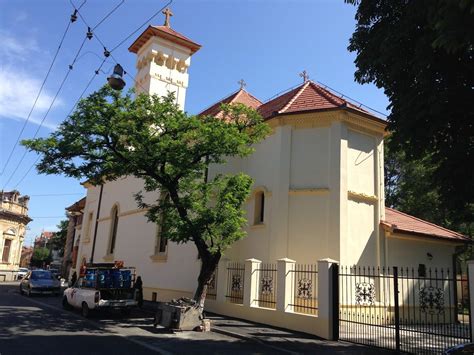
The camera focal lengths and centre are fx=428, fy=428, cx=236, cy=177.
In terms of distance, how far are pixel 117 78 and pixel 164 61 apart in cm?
1836

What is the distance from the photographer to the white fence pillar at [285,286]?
14.8 metres

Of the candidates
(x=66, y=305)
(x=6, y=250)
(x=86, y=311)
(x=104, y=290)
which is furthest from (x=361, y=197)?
(x=6, y=250)

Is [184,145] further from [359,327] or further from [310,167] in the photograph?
[359,327]

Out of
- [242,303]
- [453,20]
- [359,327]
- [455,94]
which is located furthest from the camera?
[242,303]

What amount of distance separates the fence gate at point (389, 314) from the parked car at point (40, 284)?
19.3 metres

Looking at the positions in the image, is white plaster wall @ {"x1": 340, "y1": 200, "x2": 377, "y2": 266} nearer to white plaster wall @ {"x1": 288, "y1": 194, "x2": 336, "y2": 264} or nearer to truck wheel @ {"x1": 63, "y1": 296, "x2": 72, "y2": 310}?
white plaster wall @ {"x1": 288, "y1": 194, "x2": 336, "y2": 264}

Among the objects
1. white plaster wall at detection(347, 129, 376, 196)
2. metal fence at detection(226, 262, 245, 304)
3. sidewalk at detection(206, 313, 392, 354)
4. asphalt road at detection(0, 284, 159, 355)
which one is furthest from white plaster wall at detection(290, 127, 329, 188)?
asphalt road at detection(0, 284, 159, 355)

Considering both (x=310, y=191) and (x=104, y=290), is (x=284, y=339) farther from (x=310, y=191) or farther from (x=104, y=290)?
(x=104, y=290)

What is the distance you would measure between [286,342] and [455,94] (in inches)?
311

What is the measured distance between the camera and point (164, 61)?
31.0m

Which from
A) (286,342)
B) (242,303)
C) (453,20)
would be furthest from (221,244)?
(453,20)

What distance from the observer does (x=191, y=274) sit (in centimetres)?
2108

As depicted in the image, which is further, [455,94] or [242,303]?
[242,303]

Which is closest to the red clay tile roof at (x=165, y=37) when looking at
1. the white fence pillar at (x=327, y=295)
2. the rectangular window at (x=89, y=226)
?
the rectangular window at (x=89, y=226)
